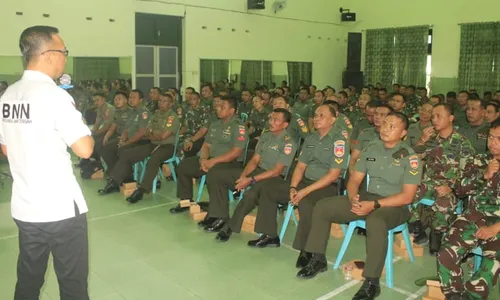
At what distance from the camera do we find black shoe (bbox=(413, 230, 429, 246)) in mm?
3576

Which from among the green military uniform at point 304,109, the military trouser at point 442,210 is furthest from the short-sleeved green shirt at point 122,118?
the military trouser at point 442,210

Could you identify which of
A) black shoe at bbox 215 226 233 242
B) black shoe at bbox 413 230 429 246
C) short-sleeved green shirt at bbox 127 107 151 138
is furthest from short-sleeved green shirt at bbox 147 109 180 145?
black shoe at bbox 413 230 429 246

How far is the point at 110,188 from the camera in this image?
5141 mm

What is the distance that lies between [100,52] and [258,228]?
557cm

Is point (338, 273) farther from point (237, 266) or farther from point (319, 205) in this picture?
point (237, 266)

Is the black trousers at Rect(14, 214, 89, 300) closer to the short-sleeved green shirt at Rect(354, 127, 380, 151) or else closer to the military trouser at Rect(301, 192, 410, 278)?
the military trouser at Rect(301, 192, 410, 278)

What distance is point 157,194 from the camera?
5.12 metres

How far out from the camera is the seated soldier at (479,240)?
2387 mm

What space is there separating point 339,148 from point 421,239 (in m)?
1.03

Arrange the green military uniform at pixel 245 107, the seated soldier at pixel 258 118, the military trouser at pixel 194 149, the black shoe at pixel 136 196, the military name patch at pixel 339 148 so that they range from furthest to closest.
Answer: the green military uniform at pixel 245 107 → the seated soldier at pixel 258 118 → the military trouser at pixel 194 149 → the black shoe at pixel 136 196 → the military name patch at pixel 339 148

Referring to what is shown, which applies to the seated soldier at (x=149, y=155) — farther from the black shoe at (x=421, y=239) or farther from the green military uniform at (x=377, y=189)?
the black shoe at (x=421, y=239)

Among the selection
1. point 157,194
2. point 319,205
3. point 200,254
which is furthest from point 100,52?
point 319,205

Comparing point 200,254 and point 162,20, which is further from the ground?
point 162,20

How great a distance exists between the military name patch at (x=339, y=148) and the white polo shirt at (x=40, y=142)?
2135 mm
